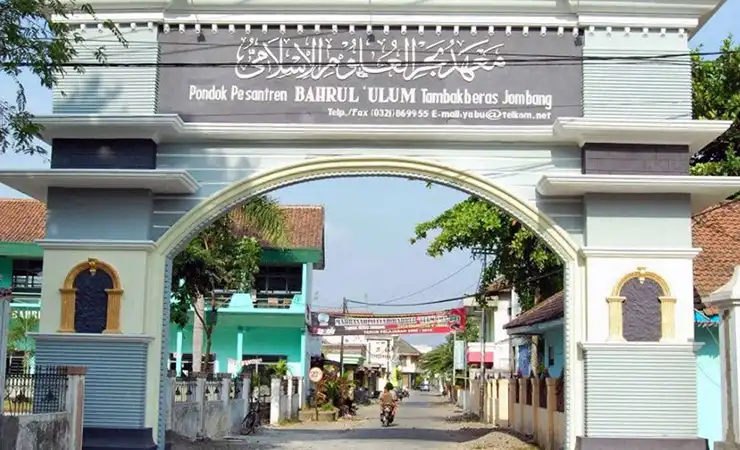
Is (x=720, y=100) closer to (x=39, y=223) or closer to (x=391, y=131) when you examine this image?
(x=391, y=131)

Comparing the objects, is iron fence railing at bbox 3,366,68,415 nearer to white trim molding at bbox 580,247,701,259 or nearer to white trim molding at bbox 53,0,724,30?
white trim molding at bbox 53,0,724,30

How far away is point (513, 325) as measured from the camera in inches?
846

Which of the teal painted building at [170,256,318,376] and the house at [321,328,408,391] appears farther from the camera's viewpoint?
the house at [321,328,408,391]

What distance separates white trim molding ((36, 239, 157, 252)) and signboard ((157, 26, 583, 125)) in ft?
5.06

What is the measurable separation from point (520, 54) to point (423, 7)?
4.01ft

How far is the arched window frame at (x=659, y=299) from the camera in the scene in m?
10.6

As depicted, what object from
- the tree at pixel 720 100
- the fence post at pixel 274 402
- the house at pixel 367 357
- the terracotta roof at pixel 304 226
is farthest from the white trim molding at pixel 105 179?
the house at pixel 367 357

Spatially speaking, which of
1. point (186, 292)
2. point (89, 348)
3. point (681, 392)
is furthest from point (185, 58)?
point (186, 292)

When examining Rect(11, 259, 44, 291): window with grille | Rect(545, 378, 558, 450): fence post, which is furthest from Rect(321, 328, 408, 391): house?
Rect(545, 378, 558, 450): fence post

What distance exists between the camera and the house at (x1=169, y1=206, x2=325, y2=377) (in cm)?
2828

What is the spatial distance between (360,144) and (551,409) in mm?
7045

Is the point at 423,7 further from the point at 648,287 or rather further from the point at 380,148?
the point at 648,287

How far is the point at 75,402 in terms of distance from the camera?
1003 centimetres

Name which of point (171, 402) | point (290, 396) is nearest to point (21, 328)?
point (290, 396)
